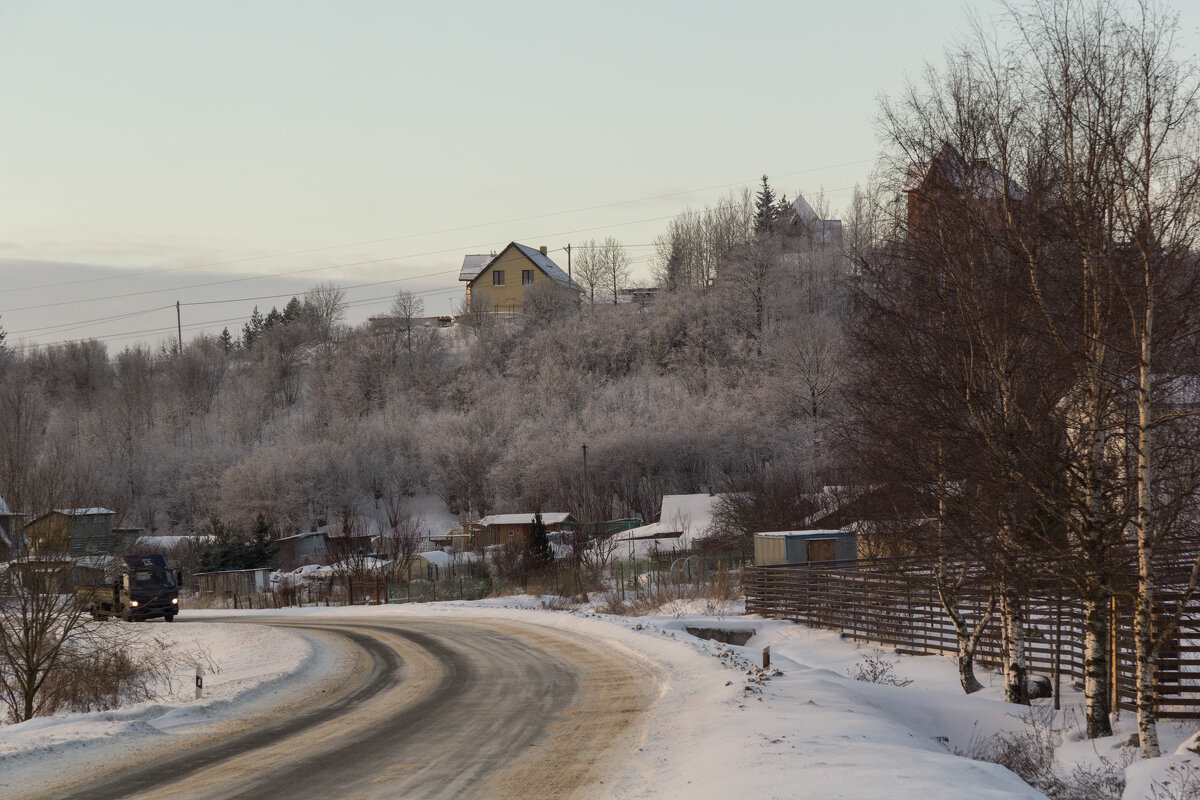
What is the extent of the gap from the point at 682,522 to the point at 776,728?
162 feet

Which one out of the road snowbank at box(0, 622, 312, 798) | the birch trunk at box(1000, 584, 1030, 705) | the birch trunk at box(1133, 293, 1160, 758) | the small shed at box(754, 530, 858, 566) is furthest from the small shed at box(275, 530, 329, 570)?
the birch trunk at box(1133, 293, 1160, 758)

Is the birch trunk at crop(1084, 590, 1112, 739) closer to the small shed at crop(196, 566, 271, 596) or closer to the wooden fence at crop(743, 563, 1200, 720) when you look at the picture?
the wooden fence at crop(743, 563, 1200, 720)

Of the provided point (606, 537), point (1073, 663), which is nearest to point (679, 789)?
point (1073, 663)

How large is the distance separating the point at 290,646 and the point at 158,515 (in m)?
67.9

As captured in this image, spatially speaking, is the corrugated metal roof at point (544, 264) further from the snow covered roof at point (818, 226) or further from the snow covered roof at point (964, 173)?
the snow covered roof at point (964, 173)

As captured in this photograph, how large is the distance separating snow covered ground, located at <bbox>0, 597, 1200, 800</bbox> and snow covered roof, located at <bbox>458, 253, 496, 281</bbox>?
351 feet

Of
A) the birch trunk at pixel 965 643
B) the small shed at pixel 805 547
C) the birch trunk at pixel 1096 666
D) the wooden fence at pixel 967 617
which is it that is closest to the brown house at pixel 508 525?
the small shed at pixel 805 547

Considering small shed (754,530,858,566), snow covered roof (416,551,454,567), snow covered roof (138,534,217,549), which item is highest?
small shed (754,530,858,566)

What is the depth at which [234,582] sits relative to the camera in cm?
5575

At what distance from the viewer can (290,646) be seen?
26.7 metres

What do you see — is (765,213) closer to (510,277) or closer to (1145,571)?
(510,277)

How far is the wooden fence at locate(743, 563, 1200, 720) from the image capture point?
15312 mm

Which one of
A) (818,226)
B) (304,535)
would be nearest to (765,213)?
(818,226)

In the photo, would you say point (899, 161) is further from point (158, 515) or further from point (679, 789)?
point (158, 515)
